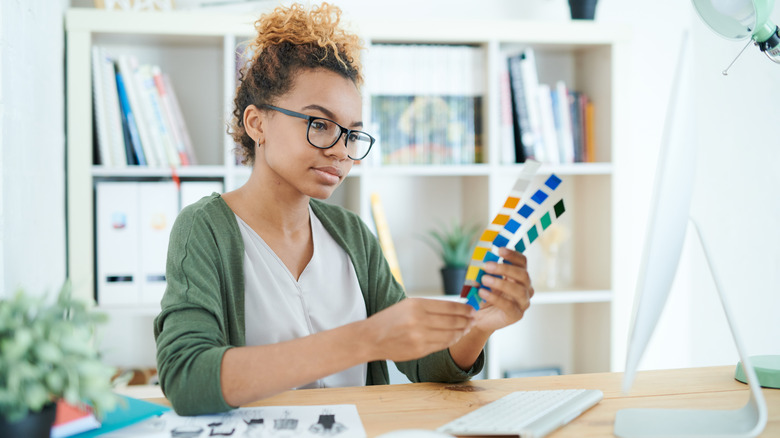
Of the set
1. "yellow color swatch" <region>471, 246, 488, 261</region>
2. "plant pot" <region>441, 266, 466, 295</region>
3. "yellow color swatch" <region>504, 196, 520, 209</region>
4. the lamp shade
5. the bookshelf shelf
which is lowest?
"plant pot" <region>441, 266, 466, 295</region>

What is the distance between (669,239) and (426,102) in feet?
5.03

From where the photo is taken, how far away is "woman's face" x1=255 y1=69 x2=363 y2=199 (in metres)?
1.25

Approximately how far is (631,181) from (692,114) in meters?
1.85

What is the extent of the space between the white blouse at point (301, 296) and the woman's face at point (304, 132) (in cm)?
15

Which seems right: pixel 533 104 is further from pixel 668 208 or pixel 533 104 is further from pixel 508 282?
pixel 668 208

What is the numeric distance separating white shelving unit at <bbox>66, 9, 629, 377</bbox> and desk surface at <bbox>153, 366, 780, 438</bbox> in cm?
109

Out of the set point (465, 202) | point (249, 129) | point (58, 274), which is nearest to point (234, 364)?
point (249, 129)

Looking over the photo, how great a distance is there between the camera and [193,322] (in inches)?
39.6

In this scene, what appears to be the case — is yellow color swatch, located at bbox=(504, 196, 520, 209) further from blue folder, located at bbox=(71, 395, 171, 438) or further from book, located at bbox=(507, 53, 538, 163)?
book, located at bbox=(507, 53, 538, 163)

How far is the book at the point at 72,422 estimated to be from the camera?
81cm

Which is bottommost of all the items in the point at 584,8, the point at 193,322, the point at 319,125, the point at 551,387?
the point at 551,387

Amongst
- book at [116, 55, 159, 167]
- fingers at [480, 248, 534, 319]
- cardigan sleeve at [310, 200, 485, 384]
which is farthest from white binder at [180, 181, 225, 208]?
fingers at [480, 248, 534, 319]

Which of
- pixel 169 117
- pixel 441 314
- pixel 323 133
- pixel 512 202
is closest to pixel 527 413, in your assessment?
pixel 441 314

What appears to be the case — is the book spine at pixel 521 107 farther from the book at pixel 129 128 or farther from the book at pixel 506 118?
the book at pixel 129 128
